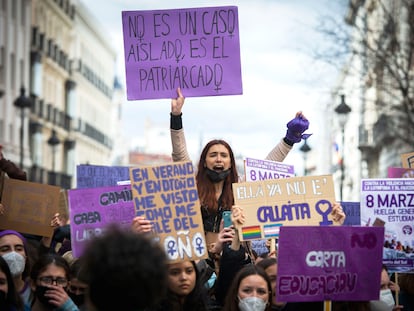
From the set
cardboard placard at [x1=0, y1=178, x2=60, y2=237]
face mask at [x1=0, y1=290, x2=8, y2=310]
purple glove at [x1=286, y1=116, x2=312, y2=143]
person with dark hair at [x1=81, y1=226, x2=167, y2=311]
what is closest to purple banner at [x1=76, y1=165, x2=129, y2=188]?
cardboard placard at [x1=0, y1=178, x2=60, y2=237]

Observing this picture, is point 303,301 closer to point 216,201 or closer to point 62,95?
point 216,201

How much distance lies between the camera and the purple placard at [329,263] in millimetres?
7438

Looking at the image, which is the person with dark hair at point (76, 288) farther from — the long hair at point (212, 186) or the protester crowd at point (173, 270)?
the long hair at point (212, 186)

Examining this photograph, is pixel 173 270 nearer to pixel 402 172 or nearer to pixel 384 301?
pixel 384 301

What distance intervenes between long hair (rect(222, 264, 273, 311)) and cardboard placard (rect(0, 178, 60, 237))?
2.91 meters

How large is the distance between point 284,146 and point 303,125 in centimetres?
38

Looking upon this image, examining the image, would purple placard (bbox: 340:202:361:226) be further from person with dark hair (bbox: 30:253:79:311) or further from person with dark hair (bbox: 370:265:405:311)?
person with dark hair (bbox: 30:253:79:311)

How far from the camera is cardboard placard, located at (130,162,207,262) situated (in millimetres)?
7832

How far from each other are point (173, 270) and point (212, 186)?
1758 mm

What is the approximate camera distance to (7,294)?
7.04 meters

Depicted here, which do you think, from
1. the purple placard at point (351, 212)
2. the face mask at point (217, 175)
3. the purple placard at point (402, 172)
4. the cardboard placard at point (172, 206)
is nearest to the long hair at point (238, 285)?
the cardboard placard at point (172, 206)

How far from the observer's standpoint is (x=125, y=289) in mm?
4660

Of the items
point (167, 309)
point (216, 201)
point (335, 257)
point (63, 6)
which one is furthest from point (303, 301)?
point (63, 6)

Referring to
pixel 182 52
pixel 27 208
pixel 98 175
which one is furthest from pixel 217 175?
pixel 98 175
